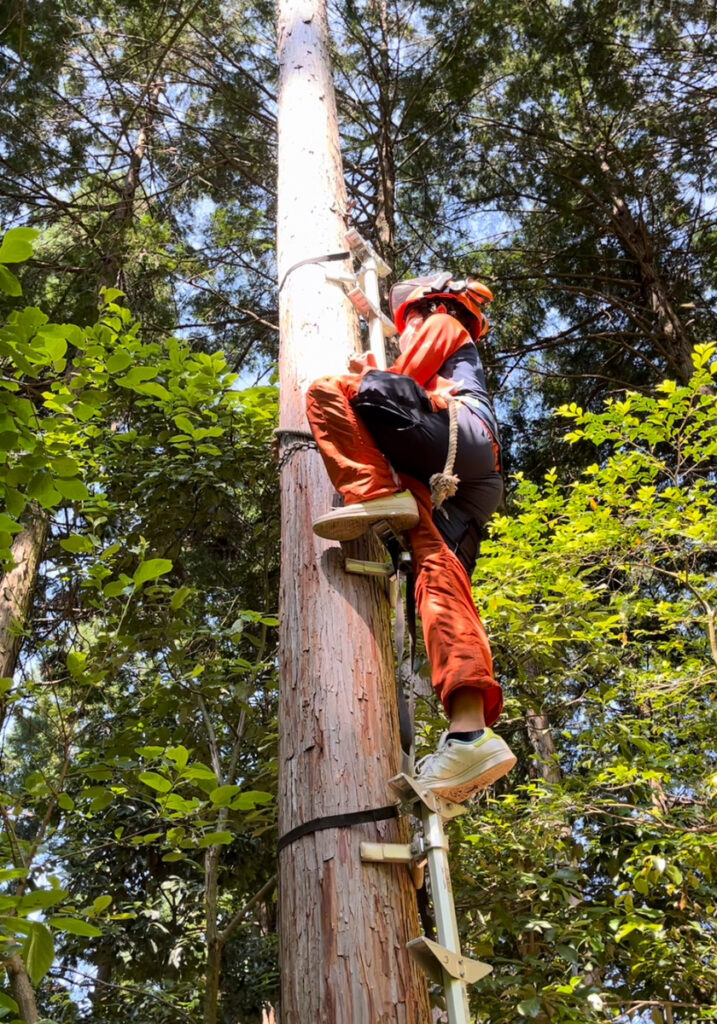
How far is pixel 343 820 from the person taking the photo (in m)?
2.02

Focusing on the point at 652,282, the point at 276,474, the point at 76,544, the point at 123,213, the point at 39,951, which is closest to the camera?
the point at 39,951

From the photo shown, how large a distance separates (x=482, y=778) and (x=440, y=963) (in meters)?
0.45

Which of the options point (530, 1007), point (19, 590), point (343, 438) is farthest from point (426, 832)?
point (19, 590)

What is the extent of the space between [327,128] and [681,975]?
402cm

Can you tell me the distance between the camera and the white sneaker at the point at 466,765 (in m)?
2.14

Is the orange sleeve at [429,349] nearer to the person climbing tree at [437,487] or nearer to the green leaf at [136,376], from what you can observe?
the person climbing tree at [437,487]

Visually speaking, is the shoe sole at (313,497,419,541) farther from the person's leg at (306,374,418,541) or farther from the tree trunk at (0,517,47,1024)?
the tree trunk at (0,517,47,1024)

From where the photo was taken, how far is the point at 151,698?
338 centimetres

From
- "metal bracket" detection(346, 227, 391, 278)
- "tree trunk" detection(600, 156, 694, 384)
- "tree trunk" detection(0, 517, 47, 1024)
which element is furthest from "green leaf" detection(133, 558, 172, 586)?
"tree trunk" detection(600, 156, 694, 384)

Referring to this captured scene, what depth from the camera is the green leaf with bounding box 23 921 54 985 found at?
1.97m

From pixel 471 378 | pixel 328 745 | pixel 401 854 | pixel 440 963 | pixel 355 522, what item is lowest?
pixel 440 963

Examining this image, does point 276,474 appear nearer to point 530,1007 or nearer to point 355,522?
point 355,522

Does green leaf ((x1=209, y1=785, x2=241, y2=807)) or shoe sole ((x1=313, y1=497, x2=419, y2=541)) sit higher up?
shoe sole ((x1=313, y1=497, x2=419, y2=541))

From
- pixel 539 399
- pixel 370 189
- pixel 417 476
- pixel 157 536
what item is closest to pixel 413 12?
pixel 370 189
